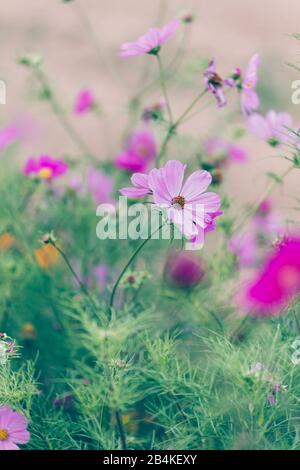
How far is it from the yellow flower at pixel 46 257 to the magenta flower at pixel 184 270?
189 millimetres

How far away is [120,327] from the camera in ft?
2.35

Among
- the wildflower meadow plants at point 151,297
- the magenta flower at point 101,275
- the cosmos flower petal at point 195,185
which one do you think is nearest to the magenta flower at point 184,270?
the wildflower meadow plants at point 151,297

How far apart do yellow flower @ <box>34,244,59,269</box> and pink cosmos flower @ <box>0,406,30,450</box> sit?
0.34 m

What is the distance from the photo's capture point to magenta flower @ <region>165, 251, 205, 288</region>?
2.89 feet

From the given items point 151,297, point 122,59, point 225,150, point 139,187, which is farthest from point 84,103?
point 122,59

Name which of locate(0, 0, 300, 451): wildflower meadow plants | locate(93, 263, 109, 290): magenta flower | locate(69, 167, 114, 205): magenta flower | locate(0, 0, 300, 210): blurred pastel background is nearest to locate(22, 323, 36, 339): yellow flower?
locate(0, 0, 300, 451): wildflower meadow plants

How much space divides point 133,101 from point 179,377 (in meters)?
0.55

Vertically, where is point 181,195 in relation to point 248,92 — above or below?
below

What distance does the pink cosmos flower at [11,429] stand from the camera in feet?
2.20

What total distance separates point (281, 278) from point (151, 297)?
306 millimetres

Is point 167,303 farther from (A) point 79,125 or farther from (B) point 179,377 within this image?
(A) point 79,125

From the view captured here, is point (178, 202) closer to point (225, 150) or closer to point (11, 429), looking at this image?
point (11, 429)

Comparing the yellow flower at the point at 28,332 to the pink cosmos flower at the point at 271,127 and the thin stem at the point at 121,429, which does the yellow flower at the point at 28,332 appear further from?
the pink cosmos flower at the point at 271,127

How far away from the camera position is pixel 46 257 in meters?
1.00
